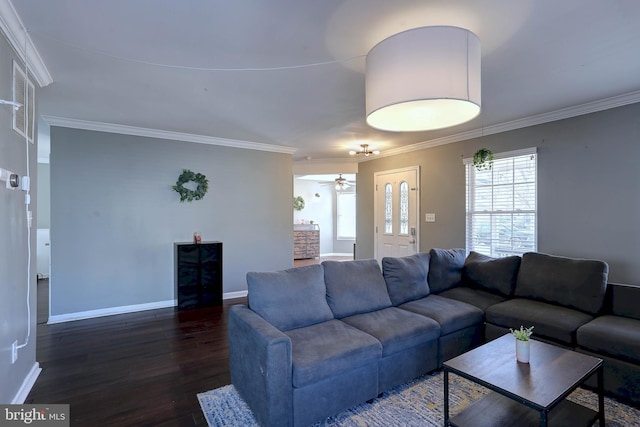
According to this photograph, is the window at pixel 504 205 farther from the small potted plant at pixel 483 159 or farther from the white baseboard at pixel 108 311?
the white baseboard at pixel 108 311

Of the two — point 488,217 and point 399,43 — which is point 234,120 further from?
point 488,217

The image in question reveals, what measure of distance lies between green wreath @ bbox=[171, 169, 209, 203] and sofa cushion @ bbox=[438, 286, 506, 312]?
365cm

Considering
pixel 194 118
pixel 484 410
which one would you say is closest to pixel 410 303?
pixel 484 410

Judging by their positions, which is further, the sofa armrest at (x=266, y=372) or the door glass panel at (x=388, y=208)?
the door glass panel at (x=388, y=208)

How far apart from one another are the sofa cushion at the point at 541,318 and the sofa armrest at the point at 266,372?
2076 millimetres

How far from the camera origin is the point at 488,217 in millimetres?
4480

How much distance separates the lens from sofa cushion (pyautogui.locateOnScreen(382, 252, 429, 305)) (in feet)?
10.1

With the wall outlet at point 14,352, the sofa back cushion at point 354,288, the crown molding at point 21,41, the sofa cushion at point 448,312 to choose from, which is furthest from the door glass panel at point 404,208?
the wall outlet at point 14,352

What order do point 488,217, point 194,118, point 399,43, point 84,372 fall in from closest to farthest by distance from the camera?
point 399,43
point 84,372
point 194,118
point 488,217

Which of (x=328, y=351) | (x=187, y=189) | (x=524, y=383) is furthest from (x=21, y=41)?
(x=524, y=383)

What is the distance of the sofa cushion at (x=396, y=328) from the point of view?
232 centimetres

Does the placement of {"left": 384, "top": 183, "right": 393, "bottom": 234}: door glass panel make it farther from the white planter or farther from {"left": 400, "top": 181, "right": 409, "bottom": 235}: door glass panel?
the white planter

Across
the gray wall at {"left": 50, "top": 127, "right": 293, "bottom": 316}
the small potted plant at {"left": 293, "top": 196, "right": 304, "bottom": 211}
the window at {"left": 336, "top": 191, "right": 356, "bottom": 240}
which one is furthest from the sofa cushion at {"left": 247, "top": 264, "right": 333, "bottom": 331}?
the window at {"left": 336, "top": 191, "right": 356, "bottom": 240}

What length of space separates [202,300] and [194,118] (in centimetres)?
255
